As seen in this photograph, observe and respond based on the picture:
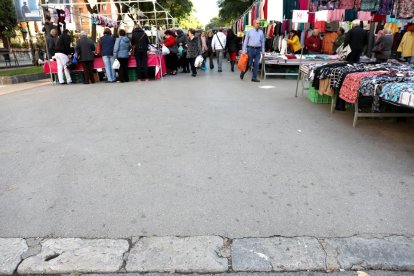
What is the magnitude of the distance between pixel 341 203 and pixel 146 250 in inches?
72.9

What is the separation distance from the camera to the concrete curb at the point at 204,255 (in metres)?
2.29

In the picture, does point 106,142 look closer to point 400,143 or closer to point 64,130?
point 64,130

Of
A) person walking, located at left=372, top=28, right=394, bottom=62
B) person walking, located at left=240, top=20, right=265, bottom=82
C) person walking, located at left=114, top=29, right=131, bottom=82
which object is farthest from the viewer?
person walking, located at left=114, top=29, right=131, bottom=82

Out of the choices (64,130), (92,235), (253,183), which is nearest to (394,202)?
(253,183)

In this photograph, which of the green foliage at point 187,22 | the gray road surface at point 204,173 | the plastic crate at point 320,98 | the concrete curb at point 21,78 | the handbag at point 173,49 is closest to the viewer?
the gray road surface at point 204,173

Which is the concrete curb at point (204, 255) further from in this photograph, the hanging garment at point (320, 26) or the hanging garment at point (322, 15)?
the hanging garment at point (320, 26)


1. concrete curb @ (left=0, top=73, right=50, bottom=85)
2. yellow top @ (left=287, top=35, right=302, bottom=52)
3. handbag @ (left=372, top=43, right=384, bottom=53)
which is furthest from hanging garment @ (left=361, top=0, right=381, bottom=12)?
concrete curb @ (left=0, top=73, right=50, bottom=85)

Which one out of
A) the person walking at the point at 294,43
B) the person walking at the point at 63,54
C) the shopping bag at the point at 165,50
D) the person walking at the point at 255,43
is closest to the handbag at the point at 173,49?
the shopping bag at the point at 165,50

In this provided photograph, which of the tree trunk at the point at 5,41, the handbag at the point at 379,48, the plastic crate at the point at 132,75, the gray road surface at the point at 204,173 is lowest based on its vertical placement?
the gray road surface at the point at 204,173

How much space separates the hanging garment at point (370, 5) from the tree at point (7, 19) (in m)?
30.7

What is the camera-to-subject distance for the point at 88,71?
11516 millimetres

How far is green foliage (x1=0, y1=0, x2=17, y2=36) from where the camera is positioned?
95.2ft

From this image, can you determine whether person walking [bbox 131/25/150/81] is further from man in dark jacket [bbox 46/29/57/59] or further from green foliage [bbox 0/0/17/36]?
green foliage [bbox 0/0/17/36]

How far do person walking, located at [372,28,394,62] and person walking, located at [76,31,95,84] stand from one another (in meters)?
9.75
